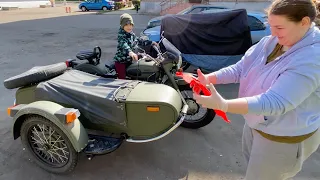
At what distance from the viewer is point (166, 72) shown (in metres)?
3.47

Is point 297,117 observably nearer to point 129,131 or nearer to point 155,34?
point 129,131

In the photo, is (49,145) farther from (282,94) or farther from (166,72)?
(282,94)

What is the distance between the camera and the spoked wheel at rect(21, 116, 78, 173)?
105 inches

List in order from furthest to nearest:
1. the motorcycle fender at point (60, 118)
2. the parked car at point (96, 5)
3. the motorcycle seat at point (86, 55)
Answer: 1. the parked car at point (96, 5)
2. the motorcycle seat at point (86, 55)
3. the motorcycle fender at point (60, 118)

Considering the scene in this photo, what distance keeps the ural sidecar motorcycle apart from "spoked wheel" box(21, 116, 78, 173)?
1258 millimetres

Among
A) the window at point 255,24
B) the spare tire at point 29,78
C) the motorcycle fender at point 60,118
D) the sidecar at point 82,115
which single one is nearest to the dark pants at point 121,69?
the sidecar at point 82,115

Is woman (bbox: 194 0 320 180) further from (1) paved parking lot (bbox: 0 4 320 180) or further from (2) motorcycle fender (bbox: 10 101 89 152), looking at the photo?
(2) motorcycle fender (bbox: 10 101 89 152)

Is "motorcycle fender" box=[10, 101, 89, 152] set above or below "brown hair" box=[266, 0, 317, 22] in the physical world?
below

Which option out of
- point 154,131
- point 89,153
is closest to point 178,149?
point 154,131

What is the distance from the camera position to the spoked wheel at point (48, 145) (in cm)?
266

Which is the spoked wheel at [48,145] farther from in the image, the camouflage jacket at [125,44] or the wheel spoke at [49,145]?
the camouflage jacket at [125,44]

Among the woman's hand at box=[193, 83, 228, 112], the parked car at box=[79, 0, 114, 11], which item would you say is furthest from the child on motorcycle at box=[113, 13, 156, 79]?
the parked car at box=[79, 0, 114, 11]

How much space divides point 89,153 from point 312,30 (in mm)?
2221

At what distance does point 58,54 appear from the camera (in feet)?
28.1
